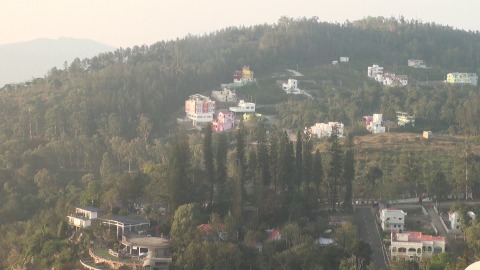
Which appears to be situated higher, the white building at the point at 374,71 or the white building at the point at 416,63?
the white building at the point at 416,63

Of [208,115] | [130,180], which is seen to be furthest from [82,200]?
[208,115]

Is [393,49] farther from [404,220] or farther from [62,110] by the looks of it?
[404,220]

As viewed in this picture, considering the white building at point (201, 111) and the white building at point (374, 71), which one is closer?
the white building at point (201, 111)

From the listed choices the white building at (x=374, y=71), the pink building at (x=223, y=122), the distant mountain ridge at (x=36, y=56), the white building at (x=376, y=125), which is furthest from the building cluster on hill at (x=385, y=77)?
the distant mountain ridge at (x=36, y=56)

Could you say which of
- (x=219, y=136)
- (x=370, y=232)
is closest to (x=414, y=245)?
(x=370, y=232)

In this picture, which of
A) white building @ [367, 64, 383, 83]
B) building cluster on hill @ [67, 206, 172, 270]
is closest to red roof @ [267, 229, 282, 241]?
building cluster on hill @ [67, 206, 172, 270]

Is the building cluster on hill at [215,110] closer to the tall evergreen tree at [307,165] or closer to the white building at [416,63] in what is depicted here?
the tall evergreen tree at [307,165]

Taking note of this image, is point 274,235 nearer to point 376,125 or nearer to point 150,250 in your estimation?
point 150,250
